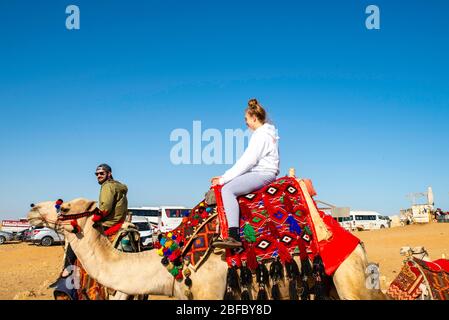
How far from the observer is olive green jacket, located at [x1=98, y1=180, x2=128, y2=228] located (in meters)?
6.87

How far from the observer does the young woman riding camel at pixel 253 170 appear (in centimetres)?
509

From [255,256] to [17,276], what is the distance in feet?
55.5

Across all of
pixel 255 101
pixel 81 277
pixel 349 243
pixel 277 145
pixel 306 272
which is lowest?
pixel 81 277

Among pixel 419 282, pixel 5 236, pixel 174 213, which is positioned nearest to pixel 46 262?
pixel 174 213

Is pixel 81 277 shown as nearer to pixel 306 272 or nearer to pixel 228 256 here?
pixel 228 256

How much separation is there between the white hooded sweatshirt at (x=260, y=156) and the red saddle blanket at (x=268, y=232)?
0.75ft

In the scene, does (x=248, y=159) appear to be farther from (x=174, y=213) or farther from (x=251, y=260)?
(x=174, y=213)

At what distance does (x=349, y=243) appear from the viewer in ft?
16.7

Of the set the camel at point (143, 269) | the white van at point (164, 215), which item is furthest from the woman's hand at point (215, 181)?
the white van at point (164, 215)

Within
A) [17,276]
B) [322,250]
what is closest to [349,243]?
[322,250]

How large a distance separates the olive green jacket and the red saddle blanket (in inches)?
75.5

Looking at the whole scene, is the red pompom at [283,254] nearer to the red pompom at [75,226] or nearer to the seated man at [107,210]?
the red pompom at [75,226]

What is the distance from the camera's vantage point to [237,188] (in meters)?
5.20
